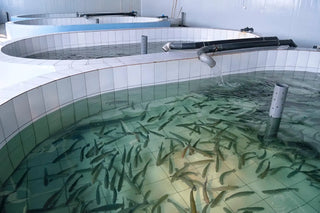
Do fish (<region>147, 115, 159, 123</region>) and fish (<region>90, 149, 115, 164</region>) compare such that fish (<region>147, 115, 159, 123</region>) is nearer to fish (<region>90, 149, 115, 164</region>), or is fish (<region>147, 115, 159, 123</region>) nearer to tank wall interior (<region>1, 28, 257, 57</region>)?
fish (<region>90, 149, 115, 164</region>)

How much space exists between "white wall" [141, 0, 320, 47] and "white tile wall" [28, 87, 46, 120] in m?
5.32

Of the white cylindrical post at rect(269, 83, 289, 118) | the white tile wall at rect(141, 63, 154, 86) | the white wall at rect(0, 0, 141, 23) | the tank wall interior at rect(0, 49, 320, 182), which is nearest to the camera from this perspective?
the tank wall interior at rect(0, 49, 320, 182)

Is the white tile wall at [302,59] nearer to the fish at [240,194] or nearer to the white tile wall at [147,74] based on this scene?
the white tile wall at [147,74]

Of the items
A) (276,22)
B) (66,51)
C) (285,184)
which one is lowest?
(285,184)

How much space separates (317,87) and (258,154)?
2340 mm

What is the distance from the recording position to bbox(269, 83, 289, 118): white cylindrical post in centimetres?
278

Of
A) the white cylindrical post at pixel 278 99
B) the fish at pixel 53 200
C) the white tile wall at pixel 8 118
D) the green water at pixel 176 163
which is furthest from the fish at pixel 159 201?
the white cylindrical post at pixel 278 99

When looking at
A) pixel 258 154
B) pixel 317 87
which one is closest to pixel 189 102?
pixel 258 154

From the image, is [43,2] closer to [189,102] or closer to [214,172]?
[189,102]

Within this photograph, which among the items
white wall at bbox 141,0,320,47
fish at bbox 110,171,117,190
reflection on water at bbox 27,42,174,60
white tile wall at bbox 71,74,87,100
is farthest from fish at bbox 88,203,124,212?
white wall at bbox 141,0,320,47

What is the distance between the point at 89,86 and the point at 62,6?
10.6 metres

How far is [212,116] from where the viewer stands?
2.95 m

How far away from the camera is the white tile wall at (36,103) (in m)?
2.39

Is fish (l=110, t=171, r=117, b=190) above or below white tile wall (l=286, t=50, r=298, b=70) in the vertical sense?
below
